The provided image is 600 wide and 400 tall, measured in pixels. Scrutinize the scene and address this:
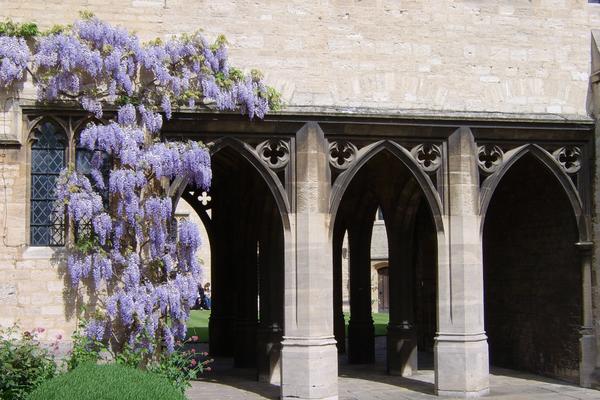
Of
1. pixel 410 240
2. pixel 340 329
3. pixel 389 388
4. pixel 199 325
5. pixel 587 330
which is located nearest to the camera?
pixel 587 330

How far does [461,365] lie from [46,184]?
18.7ft

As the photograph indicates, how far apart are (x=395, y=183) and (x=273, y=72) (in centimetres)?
348

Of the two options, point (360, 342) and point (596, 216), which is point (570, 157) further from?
point (360, 342)

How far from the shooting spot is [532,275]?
14.2 metres

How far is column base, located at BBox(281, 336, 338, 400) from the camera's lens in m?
11.3

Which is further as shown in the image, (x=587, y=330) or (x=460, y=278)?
(x=587, y=330)

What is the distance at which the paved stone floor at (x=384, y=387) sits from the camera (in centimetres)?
1205

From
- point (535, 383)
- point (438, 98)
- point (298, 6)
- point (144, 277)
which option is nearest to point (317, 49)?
point (298, 6)

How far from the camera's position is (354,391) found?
12578 mm

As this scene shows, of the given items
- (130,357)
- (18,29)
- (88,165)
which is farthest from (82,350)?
(18,29)

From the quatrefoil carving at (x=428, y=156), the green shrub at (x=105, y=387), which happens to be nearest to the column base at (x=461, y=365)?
the quatrefoil carving at (x=428, y=156)

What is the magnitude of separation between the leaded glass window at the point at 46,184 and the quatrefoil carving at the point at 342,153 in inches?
132

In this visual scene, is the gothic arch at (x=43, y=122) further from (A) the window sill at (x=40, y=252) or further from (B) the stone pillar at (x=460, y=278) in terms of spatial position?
(B) the stone pillar at (x=460, y=278)

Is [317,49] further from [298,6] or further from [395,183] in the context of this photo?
[395,183]
